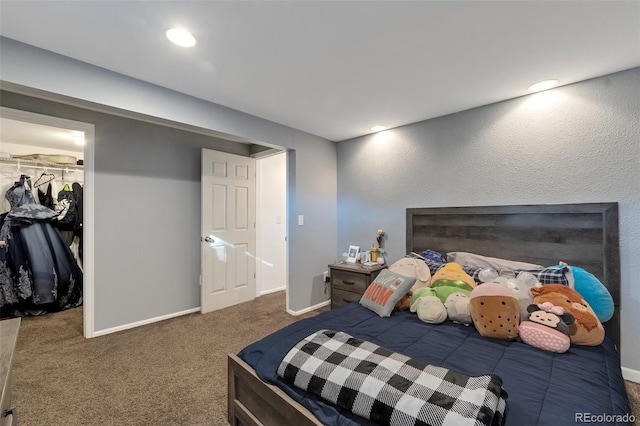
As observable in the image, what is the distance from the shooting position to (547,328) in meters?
1.54

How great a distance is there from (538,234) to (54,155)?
245 inches

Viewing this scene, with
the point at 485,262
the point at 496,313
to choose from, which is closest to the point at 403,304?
the point at 496,313

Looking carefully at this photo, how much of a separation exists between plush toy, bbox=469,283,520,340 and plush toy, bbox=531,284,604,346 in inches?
9.5

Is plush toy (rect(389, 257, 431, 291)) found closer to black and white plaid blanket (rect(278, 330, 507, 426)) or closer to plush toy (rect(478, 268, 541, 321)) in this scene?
plush toy (rect(478, 268, 541, 321))

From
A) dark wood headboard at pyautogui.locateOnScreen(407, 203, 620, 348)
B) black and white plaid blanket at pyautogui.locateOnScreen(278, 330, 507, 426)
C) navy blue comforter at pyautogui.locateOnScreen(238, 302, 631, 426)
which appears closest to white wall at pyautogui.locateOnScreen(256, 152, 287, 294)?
dark wood headboard at pyautogui.locateOnScreen(407, 203, 620, 348)

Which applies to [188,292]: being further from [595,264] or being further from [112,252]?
[595,264]

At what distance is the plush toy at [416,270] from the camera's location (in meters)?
2.34

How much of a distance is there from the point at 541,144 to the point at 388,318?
1928 millimetres

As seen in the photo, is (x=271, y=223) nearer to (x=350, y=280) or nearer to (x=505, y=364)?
(x=350, y=280)

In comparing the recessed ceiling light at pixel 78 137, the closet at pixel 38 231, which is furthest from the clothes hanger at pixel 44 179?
the recessed ceiling light at pixel 78 137

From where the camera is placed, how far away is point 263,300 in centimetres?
401

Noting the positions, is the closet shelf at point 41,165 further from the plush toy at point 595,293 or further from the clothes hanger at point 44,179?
the plush toy at point 595,293

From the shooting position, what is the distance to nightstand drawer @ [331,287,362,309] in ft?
10.1

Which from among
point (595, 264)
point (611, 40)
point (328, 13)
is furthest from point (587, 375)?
point (328, 13)
